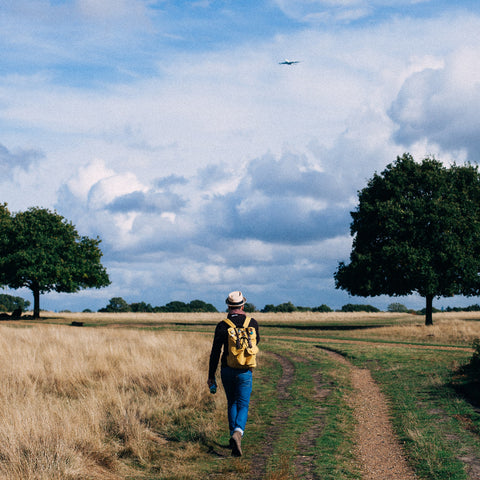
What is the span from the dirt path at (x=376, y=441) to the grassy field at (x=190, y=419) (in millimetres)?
202

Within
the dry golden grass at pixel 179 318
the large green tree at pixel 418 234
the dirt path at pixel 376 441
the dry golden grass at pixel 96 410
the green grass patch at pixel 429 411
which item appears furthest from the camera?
the dry golden grass at pixel 179 318

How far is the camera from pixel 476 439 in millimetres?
9492

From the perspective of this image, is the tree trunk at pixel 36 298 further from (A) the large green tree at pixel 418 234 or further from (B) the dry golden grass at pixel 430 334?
(B) the dry golden grass at pixel 430 334

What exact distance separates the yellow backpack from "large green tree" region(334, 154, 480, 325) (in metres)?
34.1

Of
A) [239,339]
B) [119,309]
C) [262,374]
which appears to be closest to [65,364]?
[262,374]

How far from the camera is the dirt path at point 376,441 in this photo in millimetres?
7637

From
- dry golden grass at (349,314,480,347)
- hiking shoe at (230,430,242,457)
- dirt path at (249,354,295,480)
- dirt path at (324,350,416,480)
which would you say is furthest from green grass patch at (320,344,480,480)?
dry golden grass at (349,314,480,347)

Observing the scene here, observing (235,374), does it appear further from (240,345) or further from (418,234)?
(418,234)

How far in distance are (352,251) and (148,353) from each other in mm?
30015

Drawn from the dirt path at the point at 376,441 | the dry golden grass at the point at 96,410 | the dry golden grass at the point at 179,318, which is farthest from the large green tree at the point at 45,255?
the dirt path at the point at 376,441

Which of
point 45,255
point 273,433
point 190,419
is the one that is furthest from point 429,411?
point 45,255

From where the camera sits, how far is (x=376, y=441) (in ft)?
30.5

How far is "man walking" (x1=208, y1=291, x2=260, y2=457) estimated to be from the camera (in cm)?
843

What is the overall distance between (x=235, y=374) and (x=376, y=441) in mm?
2955
